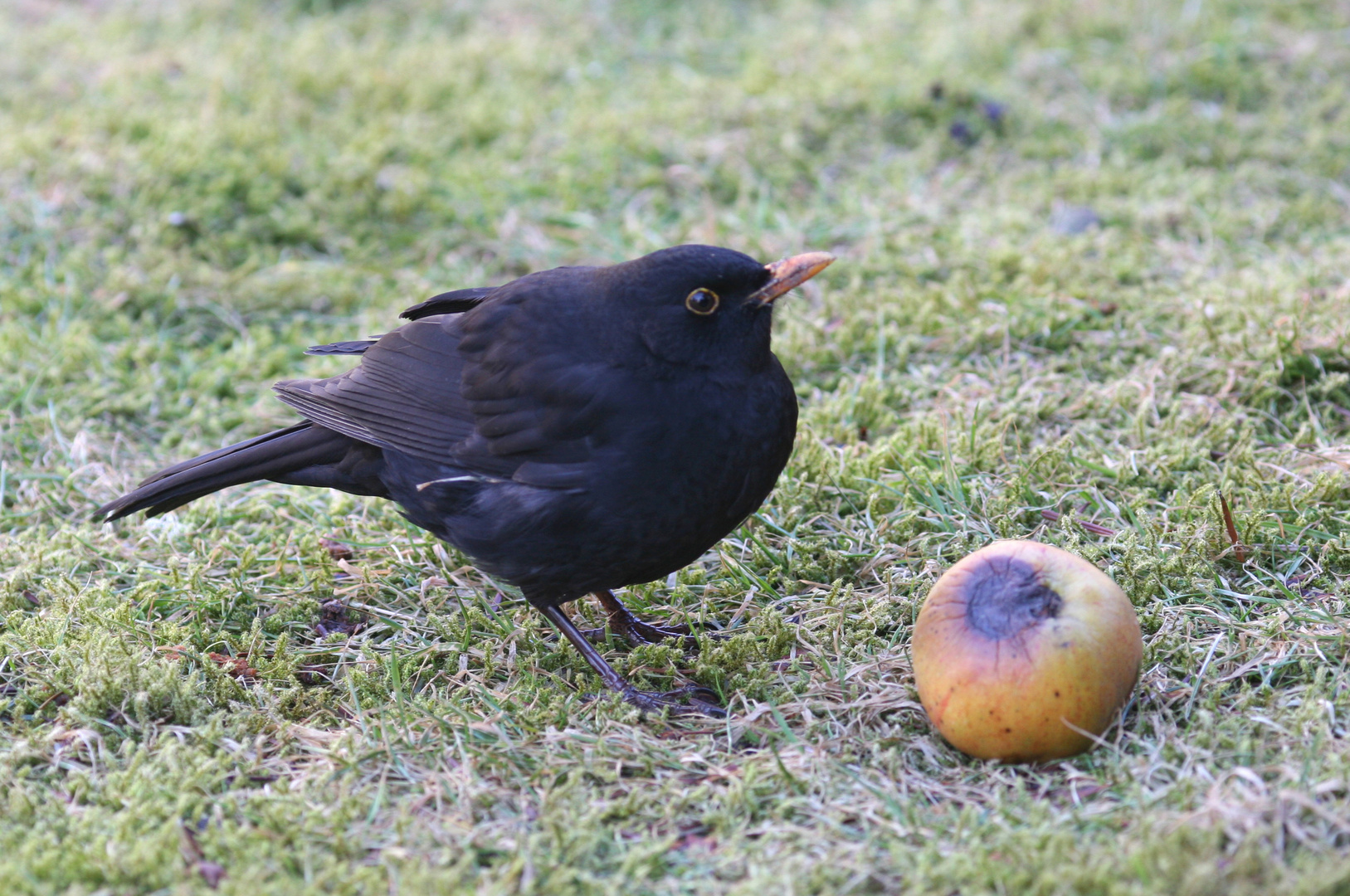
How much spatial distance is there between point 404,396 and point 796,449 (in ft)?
4.82

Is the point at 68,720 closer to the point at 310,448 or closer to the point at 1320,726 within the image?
the point at 310,448

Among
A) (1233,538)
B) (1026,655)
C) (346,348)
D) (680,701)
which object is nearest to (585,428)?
(680,701)

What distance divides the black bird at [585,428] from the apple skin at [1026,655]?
737 millimetres

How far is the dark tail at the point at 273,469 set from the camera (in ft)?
13.1

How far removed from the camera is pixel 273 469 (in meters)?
4.05

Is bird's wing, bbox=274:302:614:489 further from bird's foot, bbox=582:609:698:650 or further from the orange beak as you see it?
bird's foot, bbox=582:609:698:650

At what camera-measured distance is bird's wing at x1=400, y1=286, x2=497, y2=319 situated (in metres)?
4.19

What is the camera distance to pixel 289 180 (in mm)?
6508

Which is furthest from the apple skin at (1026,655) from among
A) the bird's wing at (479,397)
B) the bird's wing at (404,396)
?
the bird's wing at (404,396)

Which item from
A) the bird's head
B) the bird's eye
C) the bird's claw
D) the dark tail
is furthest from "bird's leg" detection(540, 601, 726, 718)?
the bird's eye

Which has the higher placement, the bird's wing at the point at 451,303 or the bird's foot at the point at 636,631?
the bird's wing at the point at 451,303

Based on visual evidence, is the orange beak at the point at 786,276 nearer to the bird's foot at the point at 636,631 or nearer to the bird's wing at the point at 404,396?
the bird's wing at the point at 404,396

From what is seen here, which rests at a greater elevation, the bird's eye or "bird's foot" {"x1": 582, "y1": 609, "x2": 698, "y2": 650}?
the bird's eye

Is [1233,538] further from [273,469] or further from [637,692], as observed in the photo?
[273,469]
